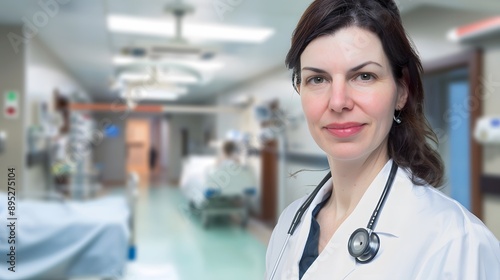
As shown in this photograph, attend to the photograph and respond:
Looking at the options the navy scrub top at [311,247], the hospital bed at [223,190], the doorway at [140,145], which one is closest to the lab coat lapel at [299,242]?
the navy scrub top at [311,247]

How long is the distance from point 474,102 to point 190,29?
67.5 inches

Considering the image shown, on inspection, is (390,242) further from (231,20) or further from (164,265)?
(164,265)

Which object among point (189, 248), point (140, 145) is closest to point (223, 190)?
point (189, 248)

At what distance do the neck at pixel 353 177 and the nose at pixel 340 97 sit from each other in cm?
11

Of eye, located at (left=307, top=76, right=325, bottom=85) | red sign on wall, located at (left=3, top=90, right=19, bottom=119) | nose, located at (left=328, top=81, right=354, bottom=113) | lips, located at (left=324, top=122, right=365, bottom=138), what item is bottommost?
lips, located at (left=324, top=122, right=365, bottom=138)

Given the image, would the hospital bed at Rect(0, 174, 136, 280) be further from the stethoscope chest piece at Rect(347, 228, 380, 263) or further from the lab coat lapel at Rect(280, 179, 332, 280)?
the stethoscope chest piece at Rect(347, 228, 380, 263)

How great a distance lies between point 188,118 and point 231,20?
432cm

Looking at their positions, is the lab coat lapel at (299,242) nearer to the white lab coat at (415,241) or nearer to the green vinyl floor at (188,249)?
the white lab coat at (415,241)

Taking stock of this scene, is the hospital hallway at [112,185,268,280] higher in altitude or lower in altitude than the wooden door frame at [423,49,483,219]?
lower

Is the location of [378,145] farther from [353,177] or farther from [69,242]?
[69,242]

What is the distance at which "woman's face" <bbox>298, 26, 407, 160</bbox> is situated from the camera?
1.43ft

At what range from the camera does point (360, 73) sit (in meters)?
0.44

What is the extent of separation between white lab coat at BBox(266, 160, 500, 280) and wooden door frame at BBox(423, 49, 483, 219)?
151 centimetres

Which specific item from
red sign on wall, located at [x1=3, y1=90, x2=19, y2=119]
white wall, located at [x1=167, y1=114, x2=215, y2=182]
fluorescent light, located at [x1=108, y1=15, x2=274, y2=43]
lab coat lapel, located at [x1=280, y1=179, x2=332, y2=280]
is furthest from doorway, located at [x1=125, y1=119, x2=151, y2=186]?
lab coat lapel, located at [x1=280, y1=179, x2=332, y2=280]
